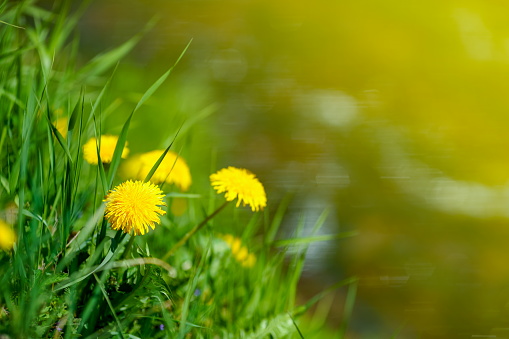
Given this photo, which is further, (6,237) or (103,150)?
(103,150)

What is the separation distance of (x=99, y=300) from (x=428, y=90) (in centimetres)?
229

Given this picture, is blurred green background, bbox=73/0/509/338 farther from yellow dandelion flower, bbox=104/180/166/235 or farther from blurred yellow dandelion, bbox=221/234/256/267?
yellow dandelion flower, bbox=104/180/166/235

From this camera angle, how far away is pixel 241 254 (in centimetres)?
193

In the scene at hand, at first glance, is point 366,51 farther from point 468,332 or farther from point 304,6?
point 468,332

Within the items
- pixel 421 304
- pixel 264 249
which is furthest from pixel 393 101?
pixel 264 249

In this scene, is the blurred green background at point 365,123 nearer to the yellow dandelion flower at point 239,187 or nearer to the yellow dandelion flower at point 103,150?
the yellow dandelion flower at point 103,150

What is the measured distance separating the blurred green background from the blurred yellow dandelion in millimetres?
470

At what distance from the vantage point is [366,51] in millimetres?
3289

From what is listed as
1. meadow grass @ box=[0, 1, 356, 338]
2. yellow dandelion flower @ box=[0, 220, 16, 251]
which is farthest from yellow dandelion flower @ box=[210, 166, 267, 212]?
yellow dandelion flower @ box=[0, 220, 16, 251]

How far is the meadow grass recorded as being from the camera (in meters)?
1.23

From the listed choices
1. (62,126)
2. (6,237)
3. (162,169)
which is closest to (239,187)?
(162,169)

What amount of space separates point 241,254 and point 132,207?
0.75 meters

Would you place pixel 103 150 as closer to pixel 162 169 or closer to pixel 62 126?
pixel 162 169

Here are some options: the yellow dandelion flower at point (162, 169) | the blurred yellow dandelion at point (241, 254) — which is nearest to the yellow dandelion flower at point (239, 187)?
the yellow dandelion flower at point (162, 169)
